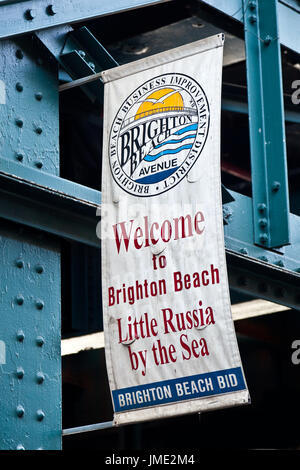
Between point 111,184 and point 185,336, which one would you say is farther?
point 111,184

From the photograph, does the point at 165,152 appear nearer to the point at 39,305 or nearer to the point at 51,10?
the point at 39,305

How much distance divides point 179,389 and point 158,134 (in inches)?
76.2

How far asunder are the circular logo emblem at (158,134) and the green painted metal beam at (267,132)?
1800mm

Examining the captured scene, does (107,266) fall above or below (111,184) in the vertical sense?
below

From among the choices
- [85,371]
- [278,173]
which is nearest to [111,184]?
[278,173]

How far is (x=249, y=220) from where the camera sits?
9.40 m

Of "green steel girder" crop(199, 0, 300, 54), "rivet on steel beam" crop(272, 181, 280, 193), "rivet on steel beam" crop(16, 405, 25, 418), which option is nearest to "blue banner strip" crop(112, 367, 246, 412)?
"rivet on steel beam" crop(16, 405, 25, 418)

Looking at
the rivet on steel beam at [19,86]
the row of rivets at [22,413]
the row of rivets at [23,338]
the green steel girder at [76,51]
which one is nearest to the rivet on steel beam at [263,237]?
the green steel girder at [76,51]

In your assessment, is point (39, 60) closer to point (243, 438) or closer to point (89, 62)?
point (89, 62)

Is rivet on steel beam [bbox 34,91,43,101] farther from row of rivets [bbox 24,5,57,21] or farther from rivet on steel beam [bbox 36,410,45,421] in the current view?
rivet on steel beam [bbox 36,410,45,421]

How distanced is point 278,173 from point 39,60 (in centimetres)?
243

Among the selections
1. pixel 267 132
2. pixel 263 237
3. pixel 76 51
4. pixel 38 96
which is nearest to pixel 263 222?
pixel 263 237

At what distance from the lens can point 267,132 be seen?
9641 millimetres

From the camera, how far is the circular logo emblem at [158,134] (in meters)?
7.72
